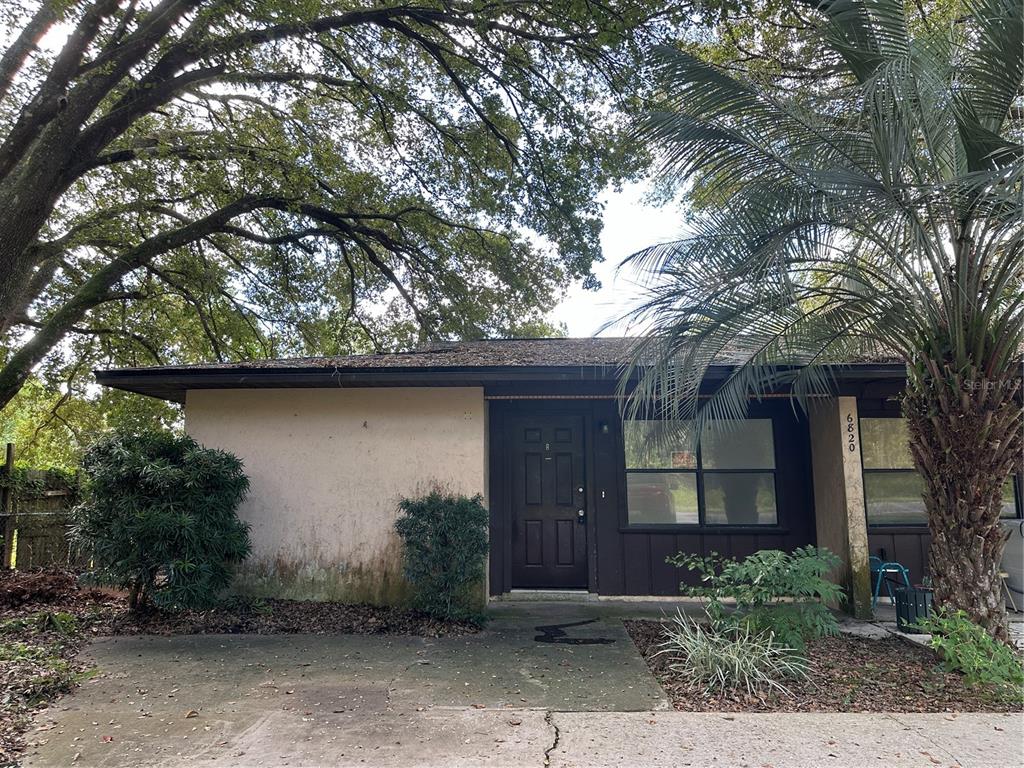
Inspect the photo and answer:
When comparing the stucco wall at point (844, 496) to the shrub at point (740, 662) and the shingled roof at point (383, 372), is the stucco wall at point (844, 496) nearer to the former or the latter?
the shingled roof at point (383, 372)

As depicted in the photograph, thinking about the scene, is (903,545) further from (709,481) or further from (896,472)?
(709,481)

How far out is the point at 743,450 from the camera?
7816 millimetres

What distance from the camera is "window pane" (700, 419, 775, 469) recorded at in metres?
7.79

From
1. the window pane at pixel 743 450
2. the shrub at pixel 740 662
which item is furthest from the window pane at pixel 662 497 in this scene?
the shrub at pixel 740 662

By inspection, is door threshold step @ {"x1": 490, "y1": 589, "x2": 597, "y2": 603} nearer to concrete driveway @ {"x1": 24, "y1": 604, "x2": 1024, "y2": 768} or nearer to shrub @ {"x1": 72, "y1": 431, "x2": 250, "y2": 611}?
concrete driveway @ {"x1": 24, "y1": 604, "x2": 1024, "y2": 768}

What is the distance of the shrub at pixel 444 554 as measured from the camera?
6250 millimetres

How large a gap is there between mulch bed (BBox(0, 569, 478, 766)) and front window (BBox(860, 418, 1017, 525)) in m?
5.20

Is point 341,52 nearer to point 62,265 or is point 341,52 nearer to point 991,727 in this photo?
point 62,265

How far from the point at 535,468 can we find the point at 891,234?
15.4 feet

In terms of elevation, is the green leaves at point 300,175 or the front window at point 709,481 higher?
the green leaves at point 300,175

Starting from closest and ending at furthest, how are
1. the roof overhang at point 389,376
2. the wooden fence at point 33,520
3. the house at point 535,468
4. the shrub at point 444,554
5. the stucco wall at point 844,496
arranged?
the shrub at point 444,554 < the roof overhang at point 389,376 < the stucco wall at point 844,496 < the house at point 535,468 < the wooden fence at point 33,520

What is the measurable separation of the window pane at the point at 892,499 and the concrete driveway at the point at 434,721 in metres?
3.89

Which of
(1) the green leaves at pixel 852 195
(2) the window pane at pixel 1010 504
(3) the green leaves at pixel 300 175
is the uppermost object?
(3) the green leaves at pixel 300 175

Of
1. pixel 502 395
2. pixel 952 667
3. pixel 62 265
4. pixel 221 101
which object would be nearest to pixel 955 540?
pixel 952 667
